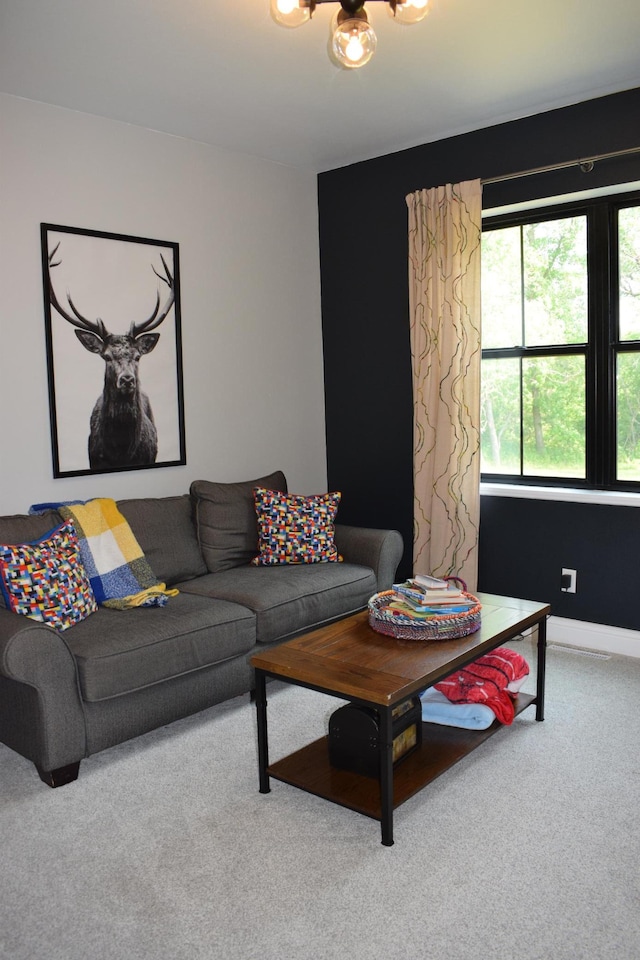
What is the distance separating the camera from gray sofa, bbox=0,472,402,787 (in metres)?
2.63

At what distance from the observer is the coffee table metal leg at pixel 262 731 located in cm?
255

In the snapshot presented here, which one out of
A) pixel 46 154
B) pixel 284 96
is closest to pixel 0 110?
pixel 46 154

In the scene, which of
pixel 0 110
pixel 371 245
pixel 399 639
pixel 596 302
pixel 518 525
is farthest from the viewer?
pixel 371 245

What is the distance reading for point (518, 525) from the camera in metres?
4.18

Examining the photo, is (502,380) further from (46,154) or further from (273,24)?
(46,154)

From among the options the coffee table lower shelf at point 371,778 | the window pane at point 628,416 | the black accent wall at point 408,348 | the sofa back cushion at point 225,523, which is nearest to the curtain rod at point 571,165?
the black accent wall at point 408,348

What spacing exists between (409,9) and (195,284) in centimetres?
217

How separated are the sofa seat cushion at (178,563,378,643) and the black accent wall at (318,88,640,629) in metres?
0.86

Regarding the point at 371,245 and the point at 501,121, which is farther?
the point at 371,245

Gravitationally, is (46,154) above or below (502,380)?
above

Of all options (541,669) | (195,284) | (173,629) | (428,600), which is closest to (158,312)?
(195,284)

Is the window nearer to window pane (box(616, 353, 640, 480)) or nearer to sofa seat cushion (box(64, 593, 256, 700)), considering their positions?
window pane (box(616, 353, 640, 480))

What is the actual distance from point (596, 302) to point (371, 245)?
1419 mm

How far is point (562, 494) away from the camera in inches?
156
